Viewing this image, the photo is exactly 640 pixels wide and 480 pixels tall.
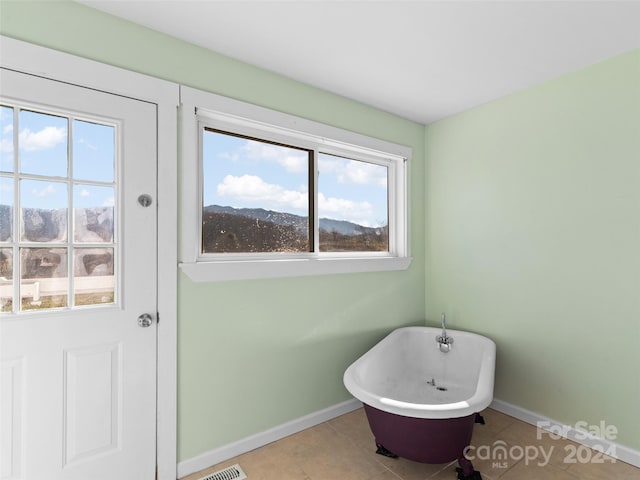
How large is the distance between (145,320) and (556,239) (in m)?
2.53

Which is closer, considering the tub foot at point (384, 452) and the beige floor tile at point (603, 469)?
the beige floor tile at point (603, 469)

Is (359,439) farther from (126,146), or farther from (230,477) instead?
(126,146)

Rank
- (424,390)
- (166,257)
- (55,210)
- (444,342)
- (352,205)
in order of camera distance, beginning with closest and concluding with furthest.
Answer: (55,210)
(166,257)
(424,390)
(444,342)
(352,205)

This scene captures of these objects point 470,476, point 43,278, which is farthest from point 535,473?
point 43,278

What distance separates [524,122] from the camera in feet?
7.76

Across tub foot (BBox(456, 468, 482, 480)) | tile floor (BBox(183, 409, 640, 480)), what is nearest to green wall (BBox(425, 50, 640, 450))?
tile floor (BBox(183, 409, 640, 480))

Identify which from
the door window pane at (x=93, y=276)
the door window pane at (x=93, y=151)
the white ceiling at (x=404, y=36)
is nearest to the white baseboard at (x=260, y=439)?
the door window pane at (x=93, y=276)

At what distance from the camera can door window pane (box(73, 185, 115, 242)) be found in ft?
5.14

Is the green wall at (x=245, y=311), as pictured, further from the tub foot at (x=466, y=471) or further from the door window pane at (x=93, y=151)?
the tub foot at (x=466, y=471)

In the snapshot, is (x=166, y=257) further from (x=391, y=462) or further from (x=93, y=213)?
(x=391, y=462)

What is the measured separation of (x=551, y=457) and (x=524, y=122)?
7.01 feet

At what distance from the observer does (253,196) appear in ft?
7.27

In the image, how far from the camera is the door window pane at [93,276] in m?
1.56

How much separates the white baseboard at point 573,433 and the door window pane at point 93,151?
2956mm
